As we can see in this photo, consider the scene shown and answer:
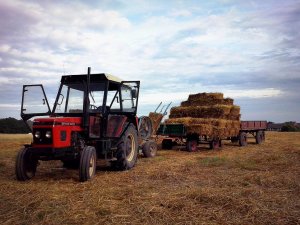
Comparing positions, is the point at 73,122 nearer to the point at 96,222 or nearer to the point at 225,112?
the point at 96,222

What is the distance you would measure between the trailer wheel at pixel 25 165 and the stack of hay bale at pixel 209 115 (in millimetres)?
8652

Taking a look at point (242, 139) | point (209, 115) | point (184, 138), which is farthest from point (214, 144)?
point (242, 139)

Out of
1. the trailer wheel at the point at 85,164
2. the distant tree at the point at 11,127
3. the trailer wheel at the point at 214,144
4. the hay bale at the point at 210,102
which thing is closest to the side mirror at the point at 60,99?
the trailer wheel at the point at 85,164

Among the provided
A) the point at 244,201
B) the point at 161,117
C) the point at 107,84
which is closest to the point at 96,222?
the point at 244,201

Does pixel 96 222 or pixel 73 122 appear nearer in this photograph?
pixel 96 222

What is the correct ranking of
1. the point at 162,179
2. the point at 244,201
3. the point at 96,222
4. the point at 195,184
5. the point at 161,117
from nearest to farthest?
the point at 96,222 < the point at 244,201 < the point at 195,184 < the point at 162,179 < the point at 161,117

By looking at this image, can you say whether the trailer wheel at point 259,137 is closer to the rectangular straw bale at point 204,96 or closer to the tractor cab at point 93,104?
the rectangular straw bale at point 204,96

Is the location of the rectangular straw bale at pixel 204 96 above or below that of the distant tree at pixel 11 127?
above

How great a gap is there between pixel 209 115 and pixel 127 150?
8.08 meters

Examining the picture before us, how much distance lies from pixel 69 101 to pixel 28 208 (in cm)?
411

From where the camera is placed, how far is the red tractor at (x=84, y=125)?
821 centimetres

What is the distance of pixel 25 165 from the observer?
8.74m

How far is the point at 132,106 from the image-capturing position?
34.7ft

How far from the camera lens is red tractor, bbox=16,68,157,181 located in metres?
Answer: 8.21
